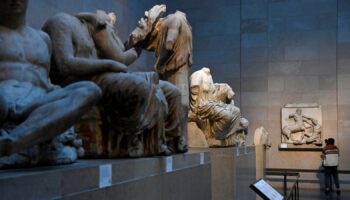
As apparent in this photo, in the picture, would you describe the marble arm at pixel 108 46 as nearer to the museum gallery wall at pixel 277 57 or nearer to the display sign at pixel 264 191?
the display sign at pixel 264 191

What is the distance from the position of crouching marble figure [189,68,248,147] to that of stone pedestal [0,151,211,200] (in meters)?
2.58

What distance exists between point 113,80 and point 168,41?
9.40ft

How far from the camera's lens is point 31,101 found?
3178 millimetres

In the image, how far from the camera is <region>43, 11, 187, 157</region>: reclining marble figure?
400 centimetres

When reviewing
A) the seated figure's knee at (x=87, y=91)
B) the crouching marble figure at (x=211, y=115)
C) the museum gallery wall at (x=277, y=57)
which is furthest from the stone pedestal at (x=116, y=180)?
the museum gallery wall at (x=277, y=57)

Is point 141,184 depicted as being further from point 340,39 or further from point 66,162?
point 340,39

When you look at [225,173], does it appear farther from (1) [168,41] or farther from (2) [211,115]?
(1) [168,41]

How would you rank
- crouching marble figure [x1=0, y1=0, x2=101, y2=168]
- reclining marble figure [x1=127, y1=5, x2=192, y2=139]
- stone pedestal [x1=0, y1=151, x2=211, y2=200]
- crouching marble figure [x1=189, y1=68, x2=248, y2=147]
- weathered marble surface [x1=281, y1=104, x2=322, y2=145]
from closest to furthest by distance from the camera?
stone pedestal [x1=0, y1=151, x2=211, y2=200] < crouching marble figure [x1=0, y1=0, x2=101, y2=168] < reclining marble figure [x1=127, y1=5, x2=192, y2=139] < crouching marble figure [x1=189, y1=68, x2=248, y2=147] < weathered marble surface [x1=281, y1=104, x2=322, y2=145]

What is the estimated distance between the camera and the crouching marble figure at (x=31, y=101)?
A: 2.88 meters

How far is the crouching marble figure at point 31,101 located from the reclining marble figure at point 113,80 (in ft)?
0.88

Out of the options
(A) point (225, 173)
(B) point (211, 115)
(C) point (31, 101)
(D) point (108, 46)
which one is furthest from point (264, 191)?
(B) point (211, 115)

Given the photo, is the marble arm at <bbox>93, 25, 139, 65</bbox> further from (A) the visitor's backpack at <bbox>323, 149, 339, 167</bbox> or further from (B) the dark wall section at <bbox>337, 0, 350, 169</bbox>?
(B) the dark wall section at <bbox>337, 0, 350, 169</bbox>

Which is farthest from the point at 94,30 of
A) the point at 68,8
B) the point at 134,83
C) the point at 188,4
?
the point at 188,4

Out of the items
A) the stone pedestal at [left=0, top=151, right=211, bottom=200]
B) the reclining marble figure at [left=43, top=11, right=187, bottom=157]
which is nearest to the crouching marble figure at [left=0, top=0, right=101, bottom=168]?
the stone pedestal at [left=0, top=151, right=211, bottom=200]
